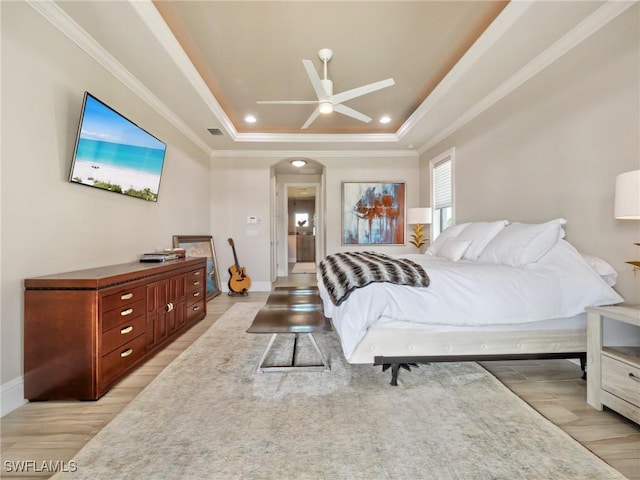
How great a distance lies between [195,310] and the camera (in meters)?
3.34

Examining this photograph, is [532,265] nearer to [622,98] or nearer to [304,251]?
[622,98]

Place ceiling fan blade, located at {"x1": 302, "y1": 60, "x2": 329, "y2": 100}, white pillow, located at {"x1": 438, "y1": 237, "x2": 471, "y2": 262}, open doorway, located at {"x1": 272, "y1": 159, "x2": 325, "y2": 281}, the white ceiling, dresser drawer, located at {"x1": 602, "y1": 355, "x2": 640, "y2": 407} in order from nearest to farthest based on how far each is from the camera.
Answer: dresser drawer, located at {"x1": 602, "y1": 355, "x2": 640, "y2": 407}, the white ceiling, ceiling fan blade, located at {"x1": 302, "y1": 60, "x2": 329, "y2": 100}, white pillow, located at {"x1": 438, "y1": 237, "x2": 471, "y2": 262}, open doorway, located at {"x1": 272, "y1": 159, "x2": 325, "y2": 281}

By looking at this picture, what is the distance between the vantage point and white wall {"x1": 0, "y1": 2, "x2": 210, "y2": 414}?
5.50 feet

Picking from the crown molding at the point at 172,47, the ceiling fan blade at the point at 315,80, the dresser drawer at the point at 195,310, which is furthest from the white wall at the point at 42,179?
the ceiling fan blade at the point at 315,80

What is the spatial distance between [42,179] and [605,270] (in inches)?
153

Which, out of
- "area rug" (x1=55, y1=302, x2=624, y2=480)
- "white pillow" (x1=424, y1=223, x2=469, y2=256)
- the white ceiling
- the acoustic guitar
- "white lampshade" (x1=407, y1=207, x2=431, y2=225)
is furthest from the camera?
the acoustic guitar

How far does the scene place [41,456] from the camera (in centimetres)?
135

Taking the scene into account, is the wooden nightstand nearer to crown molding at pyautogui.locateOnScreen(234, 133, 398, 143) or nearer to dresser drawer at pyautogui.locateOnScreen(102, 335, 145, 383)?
dresser drawer at pyautogui.locateOnScreen(102, 335, 145, 383)

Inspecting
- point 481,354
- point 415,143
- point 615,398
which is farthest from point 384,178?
point 615,398

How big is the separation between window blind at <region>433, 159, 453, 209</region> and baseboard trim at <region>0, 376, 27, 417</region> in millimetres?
4740

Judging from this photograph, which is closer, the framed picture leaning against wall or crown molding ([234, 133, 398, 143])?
the framed picture leaning against wall

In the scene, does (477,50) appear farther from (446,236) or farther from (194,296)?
(194,296)

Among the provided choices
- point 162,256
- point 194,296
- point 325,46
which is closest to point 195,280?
point 194,296

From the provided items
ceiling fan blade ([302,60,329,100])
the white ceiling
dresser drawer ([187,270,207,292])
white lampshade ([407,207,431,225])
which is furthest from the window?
dresser drawer ([187,270,207,292])
